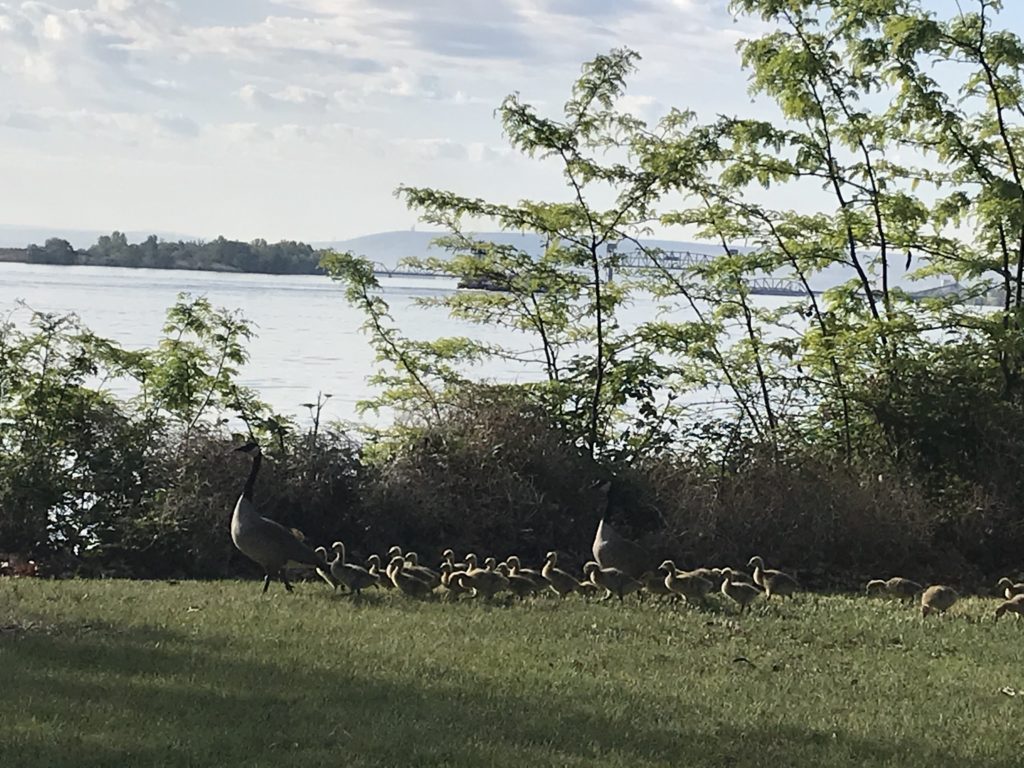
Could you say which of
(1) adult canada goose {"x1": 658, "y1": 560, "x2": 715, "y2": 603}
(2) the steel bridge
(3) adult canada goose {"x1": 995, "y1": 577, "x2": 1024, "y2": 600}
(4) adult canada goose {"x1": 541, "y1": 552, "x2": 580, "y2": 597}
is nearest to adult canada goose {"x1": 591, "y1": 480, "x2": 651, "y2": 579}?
(4) adult canada goose {"x1": 541, "y1": 552, "x2": 580, "y2": 597}

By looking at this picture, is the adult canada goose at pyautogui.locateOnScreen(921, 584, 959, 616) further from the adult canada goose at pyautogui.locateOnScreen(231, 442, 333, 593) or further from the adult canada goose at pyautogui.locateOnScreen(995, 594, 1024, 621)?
the adult canada goose at pyautogui.locateOnScreen(231, 442, 333, 593)

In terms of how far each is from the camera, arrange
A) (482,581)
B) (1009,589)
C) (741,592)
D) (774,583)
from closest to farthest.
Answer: (741,592) → (482,581) → (774,583) → (1009,589)

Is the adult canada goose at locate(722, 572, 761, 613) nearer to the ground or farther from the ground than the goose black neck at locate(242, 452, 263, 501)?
nearer to the ground

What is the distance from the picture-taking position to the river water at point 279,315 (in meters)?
20.1

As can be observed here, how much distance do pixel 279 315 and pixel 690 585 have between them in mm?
22592

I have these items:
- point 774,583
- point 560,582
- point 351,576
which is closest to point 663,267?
point 774,583

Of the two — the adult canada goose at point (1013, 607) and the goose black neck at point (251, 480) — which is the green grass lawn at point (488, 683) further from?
the goose black neck at point (251, 480)

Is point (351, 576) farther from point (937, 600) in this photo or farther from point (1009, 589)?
point (1009, 589)

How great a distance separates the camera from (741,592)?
43.1 feet

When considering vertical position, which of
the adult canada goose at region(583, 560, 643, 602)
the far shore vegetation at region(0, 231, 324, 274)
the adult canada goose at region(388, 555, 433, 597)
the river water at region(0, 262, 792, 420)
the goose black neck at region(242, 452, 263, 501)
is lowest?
the adult canada goose at region(388, 555, 433, 597)

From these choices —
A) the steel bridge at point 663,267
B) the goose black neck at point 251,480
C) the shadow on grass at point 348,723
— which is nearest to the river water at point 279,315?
the steel bridge at point 663,267

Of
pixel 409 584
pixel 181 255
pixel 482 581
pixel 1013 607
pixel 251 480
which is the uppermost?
pixel 181 255

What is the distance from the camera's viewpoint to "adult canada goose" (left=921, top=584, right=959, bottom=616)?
43.7 ft

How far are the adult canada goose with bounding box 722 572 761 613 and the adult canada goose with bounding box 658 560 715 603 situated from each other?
20cm
